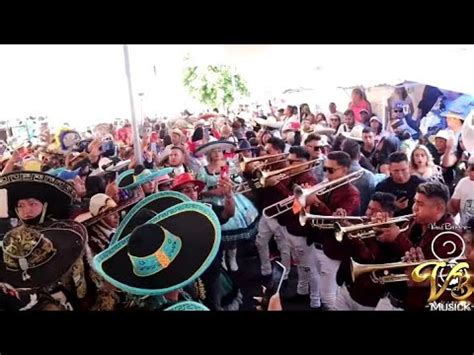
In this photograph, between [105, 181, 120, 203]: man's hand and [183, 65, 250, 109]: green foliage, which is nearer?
[183, 65, 250, 109]: green foliage

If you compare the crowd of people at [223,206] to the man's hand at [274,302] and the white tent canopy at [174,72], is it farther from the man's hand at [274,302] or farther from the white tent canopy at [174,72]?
the white tent canopy at [174,72]

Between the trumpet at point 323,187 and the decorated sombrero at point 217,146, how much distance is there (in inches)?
17.7

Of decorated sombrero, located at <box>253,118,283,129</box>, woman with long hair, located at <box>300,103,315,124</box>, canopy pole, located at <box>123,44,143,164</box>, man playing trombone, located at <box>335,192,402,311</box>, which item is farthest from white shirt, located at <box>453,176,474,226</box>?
canopy pole, located at <box>123,44,143,164</box>

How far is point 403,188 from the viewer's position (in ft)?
9.31

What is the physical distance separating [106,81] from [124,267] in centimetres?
109

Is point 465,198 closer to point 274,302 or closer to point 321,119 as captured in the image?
point 321,119

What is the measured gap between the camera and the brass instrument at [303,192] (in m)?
2.88

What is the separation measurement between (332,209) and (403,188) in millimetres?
413

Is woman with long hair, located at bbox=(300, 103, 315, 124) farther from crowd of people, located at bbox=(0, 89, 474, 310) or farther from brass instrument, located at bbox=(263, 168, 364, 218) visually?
brass instrument, located at bbox=(263, 168, 364, 218)

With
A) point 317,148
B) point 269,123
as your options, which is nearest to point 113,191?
point 269,123

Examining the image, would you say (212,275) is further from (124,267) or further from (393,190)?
(393,190)

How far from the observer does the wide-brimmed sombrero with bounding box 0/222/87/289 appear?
2980 mm

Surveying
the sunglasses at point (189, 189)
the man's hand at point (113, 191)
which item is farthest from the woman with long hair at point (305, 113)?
the man's hand at point (113, 191)
